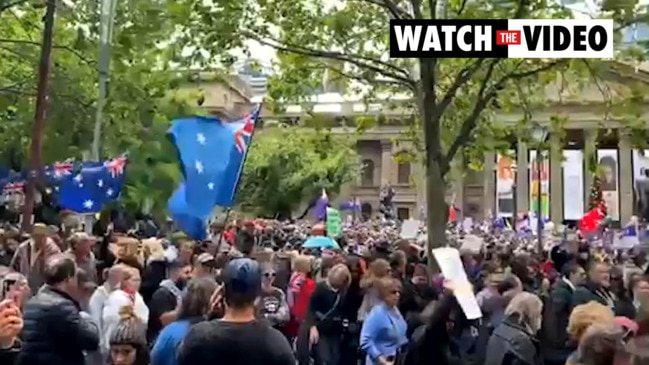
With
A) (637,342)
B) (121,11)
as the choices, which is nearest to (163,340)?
(637,342)

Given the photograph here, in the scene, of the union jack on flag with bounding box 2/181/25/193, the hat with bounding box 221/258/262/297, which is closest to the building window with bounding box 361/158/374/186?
the union jack on flag with bounding box 2/181/25/193

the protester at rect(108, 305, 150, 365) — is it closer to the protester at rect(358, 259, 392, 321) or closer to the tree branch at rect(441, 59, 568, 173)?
the protester at rect(358, 259, 392, 321)

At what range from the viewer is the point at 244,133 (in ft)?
41.0

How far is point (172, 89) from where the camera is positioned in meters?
19.4

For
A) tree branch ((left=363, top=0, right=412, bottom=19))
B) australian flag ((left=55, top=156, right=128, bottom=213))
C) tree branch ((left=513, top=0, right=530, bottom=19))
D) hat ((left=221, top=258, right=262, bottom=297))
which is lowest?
hat ((left=221, top=258, right=262, bottom=297))

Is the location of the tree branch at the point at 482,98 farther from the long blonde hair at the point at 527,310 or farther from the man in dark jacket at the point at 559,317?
the long blonde hair at the point at 527,310

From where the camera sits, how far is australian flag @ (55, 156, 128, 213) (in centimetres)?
1814

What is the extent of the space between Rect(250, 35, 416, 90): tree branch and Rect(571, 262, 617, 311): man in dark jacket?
6892mm

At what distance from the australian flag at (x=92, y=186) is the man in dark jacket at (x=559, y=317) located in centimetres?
953

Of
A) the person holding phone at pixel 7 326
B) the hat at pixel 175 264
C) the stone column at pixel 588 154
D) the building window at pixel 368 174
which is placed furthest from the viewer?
the building window at pixel 368 174

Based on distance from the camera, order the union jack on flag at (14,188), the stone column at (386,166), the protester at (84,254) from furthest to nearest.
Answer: the stone column at (386,166)
the union jack on flag at (14,188)
the protester at (84,254)

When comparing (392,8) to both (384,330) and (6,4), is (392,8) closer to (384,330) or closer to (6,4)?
(6,4)

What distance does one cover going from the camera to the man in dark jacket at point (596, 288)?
992 centimetres

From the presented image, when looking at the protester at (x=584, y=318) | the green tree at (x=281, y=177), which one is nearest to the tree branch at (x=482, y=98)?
the protester at (x=584, y=318)
